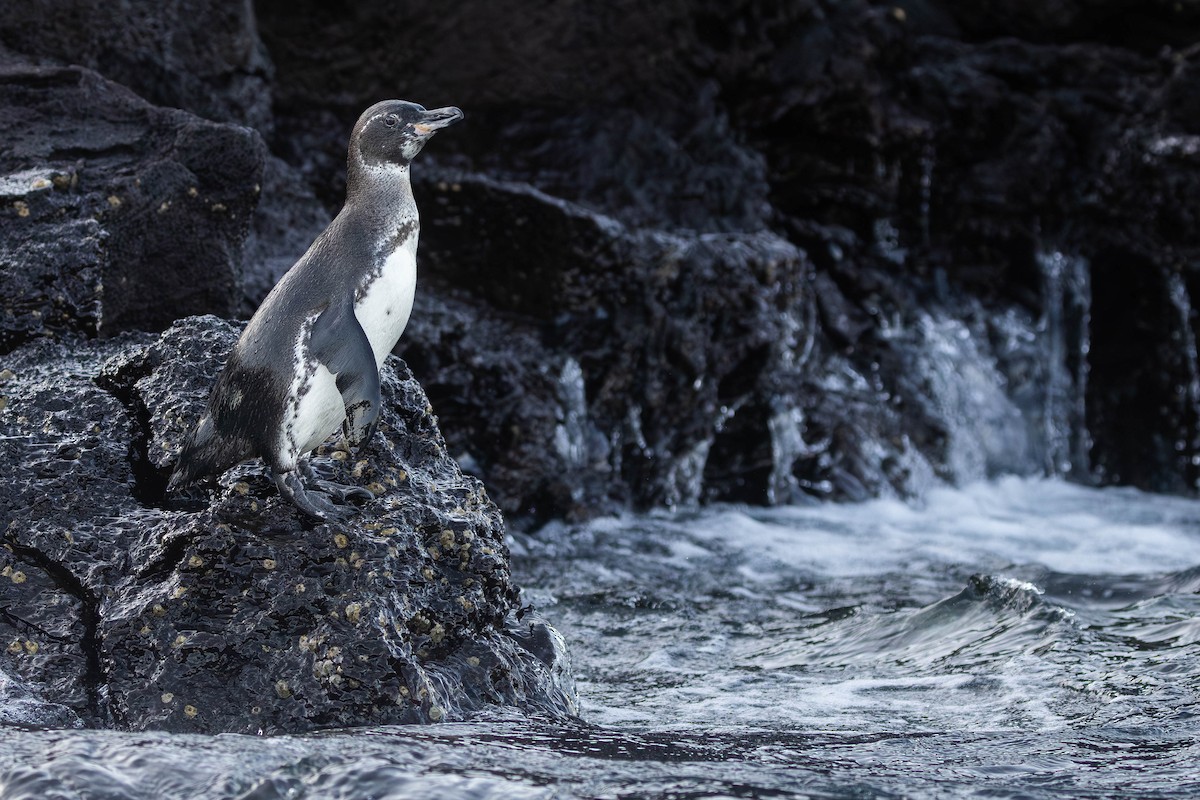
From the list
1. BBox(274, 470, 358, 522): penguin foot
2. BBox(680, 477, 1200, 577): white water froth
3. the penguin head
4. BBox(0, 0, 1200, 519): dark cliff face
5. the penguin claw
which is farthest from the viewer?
BBox(0, 0, 1200, 519): dark cliff face

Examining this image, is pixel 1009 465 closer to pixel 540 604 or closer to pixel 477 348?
pixel 477 348

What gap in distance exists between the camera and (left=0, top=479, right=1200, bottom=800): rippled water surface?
109 inches

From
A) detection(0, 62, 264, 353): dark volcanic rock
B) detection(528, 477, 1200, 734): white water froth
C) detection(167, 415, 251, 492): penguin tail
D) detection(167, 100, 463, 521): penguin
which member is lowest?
detection(528, 477, 1200, 734): white water froth

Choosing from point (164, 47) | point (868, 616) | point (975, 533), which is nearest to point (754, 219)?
point (975, 533)

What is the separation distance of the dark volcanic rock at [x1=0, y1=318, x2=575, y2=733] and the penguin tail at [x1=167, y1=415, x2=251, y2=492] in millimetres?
74

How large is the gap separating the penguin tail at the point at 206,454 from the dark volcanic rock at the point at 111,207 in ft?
3.83

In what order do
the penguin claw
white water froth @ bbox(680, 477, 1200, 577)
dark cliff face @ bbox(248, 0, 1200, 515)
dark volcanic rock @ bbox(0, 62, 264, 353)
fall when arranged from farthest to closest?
dark cliff face @ bbox(248, 0, 1200, 515) → white water froth @ bbox(680, 477, 1200, 577) → dark volcanic rock @ bbox(0, 62, 264, 353) → the penguin claw

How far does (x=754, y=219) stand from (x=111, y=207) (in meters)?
5.87

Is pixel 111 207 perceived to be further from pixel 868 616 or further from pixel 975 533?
pixel 975 533

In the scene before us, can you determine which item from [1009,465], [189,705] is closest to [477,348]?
[189,705]

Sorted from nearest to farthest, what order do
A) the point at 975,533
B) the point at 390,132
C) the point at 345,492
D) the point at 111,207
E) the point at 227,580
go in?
the point at 227,580
the point at 345,492
the point at 390,132
the point at 111,207
the point at 975,533

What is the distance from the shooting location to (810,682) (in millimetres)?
4527

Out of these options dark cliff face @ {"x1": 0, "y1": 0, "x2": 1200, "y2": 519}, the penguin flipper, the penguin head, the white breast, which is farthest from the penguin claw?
dark cliff face @ {"x1": 0, "y1": 0, "x2": 1200, "y2": 519}

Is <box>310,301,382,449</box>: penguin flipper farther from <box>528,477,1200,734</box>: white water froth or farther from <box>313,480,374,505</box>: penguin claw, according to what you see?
<box>528,477,1200,734</box>: white water froth
